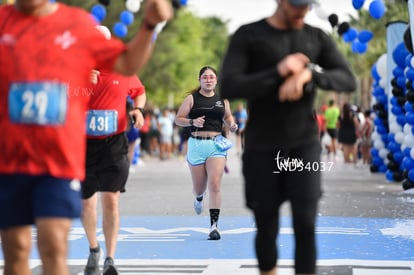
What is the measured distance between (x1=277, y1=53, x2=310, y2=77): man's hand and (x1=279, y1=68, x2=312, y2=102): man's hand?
0.03 metres

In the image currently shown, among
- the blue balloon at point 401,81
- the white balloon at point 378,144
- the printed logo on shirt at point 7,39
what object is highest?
the blue balloon at point 401,81

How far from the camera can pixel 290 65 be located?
5.00 m

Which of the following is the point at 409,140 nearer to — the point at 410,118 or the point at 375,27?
the point at 410,118

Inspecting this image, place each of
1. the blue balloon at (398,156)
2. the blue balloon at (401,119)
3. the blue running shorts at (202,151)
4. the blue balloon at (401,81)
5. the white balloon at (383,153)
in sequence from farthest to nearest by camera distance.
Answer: the white balloon at (383,153) < the blue balloon at (398,156) < the blue balloon at (401,119) < the blue balloon at (401,81) < the blue running shorts at (202,151)

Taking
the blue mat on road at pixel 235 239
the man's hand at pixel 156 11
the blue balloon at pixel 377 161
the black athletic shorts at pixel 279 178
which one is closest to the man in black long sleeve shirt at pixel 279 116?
the black athletic shorts at pixel 279 178

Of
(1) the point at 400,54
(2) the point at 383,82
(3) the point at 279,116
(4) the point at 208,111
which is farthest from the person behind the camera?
(2) the point at 383,82

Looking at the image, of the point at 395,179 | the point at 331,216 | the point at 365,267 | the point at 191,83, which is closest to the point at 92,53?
the point at 365,267

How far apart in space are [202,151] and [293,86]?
5502mm

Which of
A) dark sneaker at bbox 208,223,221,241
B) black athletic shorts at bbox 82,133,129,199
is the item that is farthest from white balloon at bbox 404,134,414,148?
black athletic shorts at bbox 82,133,129,199

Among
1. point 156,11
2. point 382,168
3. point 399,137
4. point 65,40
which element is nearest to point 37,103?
point 65,40

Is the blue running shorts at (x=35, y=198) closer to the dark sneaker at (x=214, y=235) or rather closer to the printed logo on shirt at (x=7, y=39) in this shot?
the printed logo on shirt at (x=7, y=39)

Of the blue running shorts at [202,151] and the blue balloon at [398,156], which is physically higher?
the blue running shorts at [202,151]

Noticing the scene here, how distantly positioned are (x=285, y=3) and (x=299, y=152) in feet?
2.65

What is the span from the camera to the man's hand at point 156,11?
4.59 m
